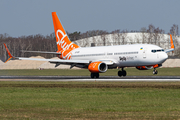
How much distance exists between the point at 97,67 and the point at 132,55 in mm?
4711

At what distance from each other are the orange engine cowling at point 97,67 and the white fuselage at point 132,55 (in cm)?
179

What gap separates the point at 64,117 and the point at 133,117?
265 cm

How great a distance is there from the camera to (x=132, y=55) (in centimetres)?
4359

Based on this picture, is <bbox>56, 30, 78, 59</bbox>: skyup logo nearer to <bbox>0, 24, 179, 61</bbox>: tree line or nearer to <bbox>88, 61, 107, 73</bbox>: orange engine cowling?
<bbox>88, 61, 107, 73</bbox>: orange engine cowling

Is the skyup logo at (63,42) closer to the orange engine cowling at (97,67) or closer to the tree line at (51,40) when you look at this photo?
the orange engine cowling at (97,67)

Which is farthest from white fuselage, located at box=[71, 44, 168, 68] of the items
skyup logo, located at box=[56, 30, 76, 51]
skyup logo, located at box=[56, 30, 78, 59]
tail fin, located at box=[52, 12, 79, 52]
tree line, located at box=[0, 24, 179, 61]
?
tree line, located at box=[0, 24, 179, 61]

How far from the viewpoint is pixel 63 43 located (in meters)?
54.3

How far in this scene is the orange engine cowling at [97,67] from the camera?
1700 inches

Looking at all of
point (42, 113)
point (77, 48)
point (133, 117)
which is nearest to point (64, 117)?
point (42, 113)

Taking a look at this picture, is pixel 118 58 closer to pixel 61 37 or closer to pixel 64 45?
pixel 64 45

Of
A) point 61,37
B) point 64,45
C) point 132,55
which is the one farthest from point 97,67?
point 61,37

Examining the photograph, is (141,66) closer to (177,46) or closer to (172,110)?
(172,110)

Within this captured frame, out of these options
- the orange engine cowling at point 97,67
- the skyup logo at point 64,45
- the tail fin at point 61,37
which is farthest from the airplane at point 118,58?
the tail fin at point 61,37

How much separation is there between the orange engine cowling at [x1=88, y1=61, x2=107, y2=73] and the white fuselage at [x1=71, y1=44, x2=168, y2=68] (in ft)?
5.89
